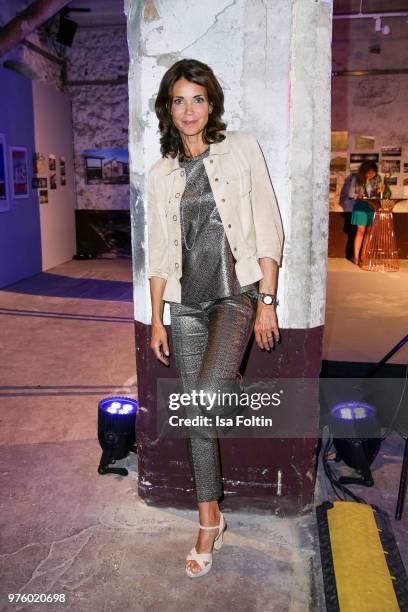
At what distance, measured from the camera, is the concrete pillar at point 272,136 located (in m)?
2.23

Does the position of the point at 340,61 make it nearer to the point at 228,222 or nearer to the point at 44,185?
the point at 44,185

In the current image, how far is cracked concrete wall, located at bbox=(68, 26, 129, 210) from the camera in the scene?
10641mm

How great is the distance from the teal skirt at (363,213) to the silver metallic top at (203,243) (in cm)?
815

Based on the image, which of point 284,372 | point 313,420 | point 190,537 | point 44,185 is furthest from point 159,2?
point 44,185

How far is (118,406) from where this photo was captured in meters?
3.02

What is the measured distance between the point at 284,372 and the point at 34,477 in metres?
1.41

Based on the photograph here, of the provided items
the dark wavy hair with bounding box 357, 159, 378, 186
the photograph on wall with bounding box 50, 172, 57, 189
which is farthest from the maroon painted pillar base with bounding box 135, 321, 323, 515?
the photograph on wall with bounding box 50, 172, 57, 189

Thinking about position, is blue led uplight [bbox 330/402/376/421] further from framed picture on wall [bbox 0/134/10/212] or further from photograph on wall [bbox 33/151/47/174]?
photograph on wall [bbox 33/151/47/174]

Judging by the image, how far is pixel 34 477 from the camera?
9.59 ft

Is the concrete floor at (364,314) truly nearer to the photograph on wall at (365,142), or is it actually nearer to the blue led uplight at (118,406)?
the blue led uplight at (118,406)

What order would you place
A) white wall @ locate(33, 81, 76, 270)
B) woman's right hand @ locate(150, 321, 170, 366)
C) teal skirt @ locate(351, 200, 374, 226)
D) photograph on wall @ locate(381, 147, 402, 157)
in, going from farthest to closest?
photograph on wall @ locate(381, 147, 402, 157) < teal skirt @ locate(351, 200, 374, 226) < white wall @ locate(33, 81, 76, 270) < woman's right hand @ locate(150, 321, 170, 366)

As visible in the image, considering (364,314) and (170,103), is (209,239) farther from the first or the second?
(364,314)

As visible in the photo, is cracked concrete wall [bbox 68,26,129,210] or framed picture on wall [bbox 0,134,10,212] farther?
cracked concrete wall [bbox 68,26,129,210]

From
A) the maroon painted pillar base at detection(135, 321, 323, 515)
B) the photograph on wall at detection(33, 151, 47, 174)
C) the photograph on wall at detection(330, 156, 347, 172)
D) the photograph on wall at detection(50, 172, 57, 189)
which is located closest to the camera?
the maroon painted pillar base at detection(135, 321, 323, 515)
